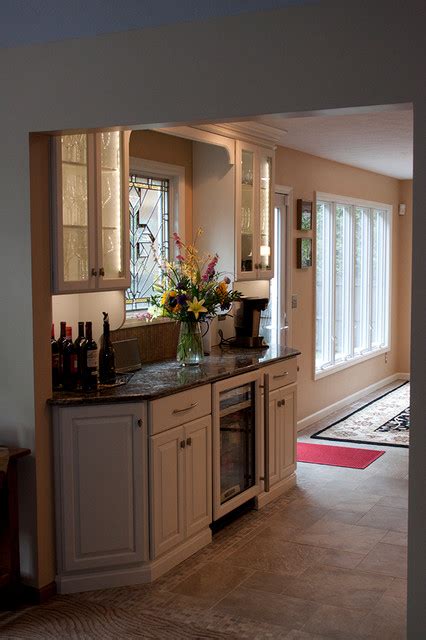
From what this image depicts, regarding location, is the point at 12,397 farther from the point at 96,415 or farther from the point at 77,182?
the point at 77,182

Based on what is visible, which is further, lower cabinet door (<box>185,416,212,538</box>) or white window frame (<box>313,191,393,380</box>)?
white window frame (<box>313,191,393,380</box>)

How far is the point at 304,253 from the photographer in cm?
750

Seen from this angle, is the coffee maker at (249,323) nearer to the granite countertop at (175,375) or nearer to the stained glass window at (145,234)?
the granite countertop at (175,375)

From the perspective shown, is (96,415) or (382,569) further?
(382,569)

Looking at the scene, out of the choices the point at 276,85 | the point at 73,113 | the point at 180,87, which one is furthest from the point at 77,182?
the point at 276,85

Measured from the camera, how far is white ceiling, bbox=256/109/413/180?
18.5 feet

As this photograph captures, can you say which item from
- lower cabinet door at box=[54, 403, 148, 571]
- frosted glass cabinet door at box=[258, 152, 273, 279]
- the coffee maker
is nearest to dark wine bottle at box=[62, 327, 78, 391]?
lower cabinet door at box=[54, 403, 148, 571]

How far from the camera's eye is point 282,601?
12.7ft

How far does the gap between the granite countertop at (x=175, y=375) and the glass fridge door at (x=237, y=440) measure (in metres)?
0.16

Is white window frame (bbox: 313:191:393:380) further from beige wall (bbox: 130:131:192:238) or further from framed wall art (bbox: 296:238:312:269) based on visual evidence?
beige wall (bbox: 130:131:192:238)

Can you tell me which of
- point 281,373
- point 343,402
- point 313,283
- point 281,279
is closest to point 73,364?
point 281,373

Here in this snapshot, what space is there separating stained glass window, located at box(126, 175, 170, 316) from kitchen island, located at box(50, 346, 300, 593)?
2.30ft

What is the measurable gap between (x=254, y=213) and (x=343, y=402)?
11.1ft

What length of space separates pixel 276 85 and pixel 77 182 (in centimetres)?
134
